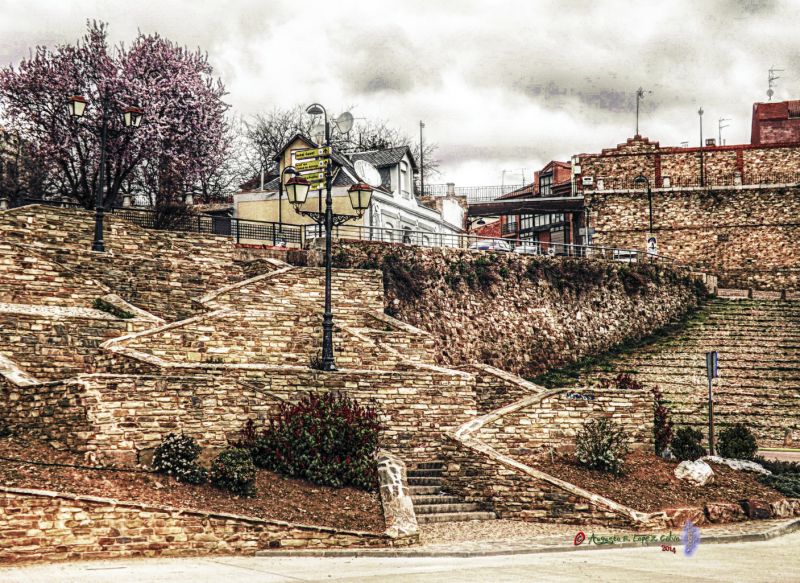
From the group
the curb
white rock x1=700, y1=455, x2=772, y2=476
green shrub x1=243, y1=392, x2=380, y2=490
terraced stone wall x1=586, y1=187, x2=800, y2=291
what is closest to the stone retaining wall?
the curb

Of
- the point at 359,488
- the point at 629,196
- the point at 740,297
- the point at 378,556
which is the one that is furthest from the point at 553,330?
the point at 378,556

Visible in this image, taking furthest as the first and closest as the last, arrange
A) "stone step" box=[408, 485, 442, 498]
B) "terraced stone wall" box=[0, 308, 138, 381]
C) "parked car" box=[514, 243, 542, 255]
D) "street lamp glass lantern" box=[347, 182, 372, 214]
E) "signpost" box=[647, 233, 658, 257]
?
"signpost" box=[647, 233, 658, 257] < "parked car" box=[514, 243, 542, 255] < "street lamp glass lantern" box=[347, 182, 372, 214] < "terraced stone wall" box=[0, 308, 138, 381] < "stone step" box=[408, 485, 442, 498]

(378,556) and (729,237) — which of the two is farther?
(729,237)

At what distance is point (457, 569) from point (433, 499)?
4855mm

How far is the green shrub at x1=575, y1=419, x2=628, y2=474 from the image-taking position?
1870 cm

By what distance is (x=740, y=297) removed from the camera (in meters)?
41.2

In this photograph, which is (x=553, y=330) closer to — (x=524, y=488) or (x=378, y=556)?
(x=524, y=488)

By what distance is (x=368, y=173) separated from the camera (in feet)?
132

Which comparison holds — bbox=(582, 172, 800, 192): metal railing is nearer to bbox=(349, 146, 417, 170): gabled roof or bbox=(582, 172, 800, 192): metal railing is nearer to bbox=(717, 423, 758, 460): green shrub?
bbox=(349, 146, 417, 170): gabled roof

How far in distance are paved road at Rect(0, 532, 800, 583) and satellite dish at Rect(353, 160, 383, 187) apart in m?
26.7

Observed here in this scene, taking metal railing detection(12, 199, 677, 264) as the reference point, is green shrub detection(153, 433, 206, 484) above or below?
below

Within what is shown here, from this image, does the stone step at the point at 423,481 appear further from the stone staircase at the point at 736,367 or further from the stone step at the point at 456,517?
the stone staircase at the point at 736,367

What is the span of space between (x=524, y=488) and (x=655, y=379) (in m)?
15.6

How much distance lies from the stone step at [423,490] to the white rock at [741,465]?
5.95 m
